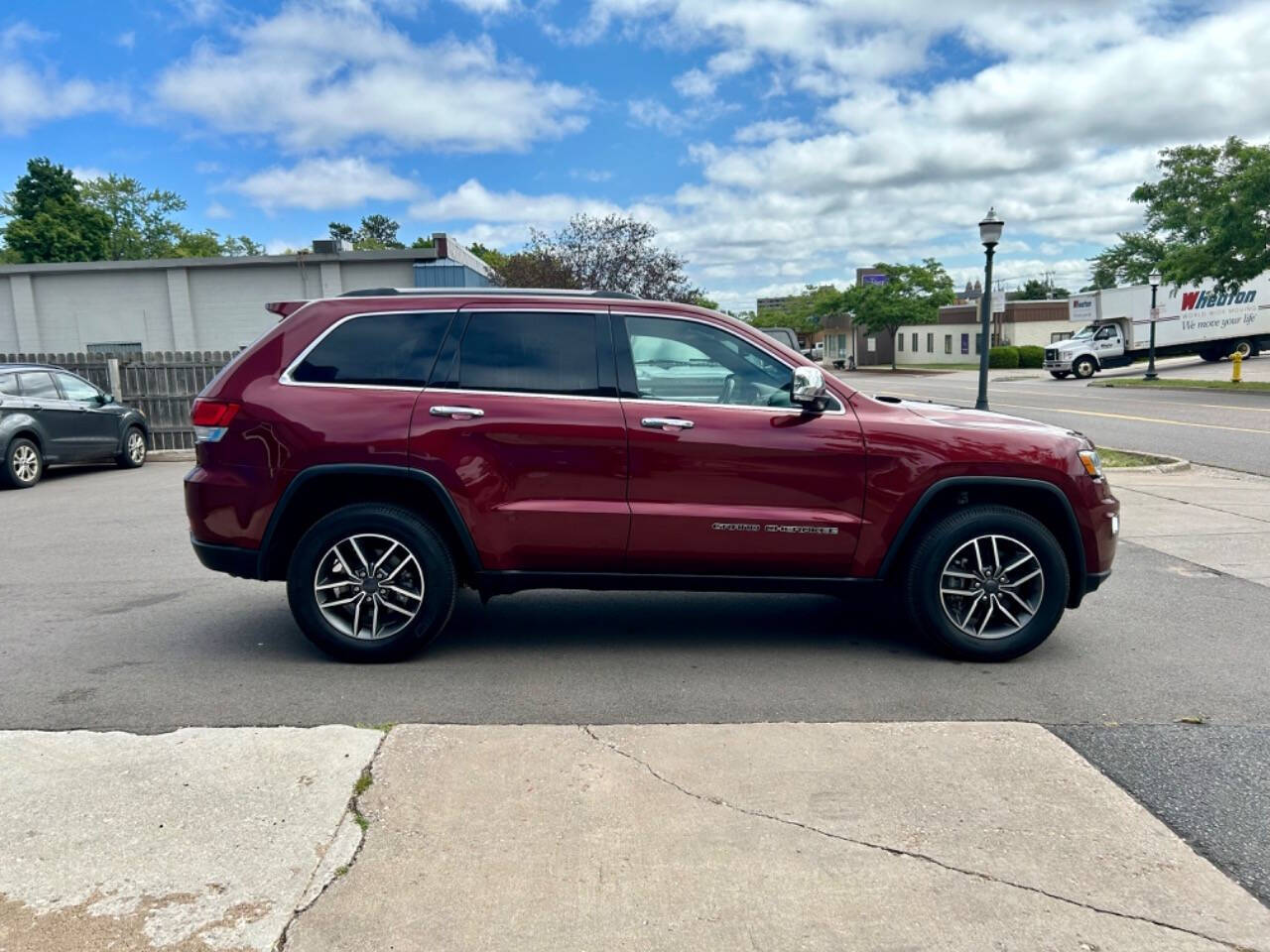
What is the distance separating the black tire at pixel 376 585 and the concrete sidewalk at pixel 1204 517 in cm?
575

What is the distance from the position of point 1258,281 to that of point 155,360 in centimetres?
4314

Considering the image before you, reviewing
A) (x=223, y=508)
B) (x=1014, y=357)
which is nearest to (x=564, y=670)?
(x=223, y=508)

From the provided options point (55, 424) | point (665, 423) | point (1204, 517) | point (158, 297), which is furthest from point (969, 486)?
point (158, 297)

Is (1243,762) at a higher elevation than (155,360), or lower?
lower

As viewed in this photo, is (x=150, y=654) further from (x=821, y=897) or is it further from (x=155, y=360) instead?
(x=155, y=360)

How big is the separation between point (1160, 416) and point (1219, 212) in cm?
957

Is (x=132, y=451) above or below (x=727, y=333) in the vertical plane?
below

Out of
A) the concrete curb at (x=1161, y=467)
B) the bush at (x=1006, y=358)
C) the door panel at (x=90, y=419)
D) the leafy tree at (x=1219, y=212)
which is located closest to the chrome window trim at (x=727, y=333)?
the concrete curb at (x=1161, y=467)

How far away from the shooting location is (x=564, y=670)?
4684 millimetres

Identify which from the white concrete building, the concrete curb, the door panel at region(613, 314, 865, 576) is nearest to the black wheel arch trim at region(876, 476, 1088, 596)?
the door panel at region(613, 314, 865, 576)

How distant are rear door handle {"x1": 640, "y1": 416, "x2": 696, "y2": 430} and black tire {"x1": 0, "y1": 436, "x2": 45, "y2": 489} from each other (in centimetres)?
1065

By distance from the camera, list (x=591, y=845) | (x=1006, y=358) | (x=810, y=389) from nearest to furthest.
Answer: (x=591, y=845)
(x=810, y=389)
(x=1006, y=358)

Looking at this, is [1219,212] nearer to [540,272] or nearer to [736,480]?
[540,272]

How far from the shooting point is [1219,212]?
25.9 m
